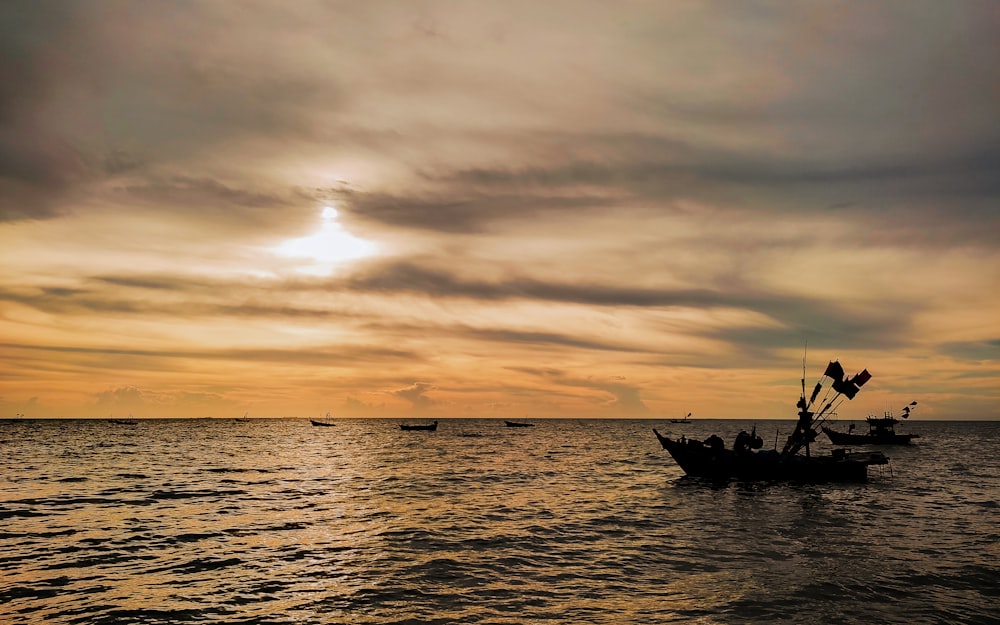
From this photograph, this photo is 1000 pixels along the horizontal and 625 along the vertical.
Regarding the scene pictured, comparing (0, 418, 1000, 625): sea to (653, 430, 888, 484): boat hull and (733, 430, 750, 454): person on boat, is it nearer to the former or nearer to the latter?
(653, 430, 888, 484): boat hull

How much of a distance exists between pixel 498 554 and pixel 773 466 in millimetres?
26981

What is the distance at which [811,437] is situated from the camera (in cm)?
4325

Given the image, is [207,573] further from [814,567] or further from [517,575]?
[814,567]

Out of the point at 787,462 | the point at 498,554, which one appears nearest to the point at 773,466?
the point at 787,462

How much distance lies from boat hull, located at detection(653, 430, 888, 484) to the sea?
36.3 inches

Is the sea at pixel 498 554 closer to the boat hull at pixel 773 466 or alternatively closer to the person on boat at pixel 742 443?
the boat hull at pixel 773 466

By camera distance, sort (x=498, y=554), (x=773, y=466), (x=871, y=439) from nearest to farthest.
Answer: (x=498, y=554) → (x=773, y=466) → (x=871, y=439)

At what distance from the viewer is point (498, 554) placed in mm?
21609

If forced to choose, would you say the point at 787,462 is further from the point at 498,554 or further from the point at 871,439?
the point at 871,439

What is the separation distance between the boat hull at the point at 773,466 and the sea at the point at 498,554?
922 mm

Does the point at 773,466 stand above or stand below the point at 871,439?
above

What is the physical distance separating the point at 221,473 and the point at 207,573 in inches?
1538

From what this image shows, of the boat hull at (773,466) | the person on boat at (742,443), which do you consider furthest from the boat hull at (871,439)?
the person on boat at (742,443)

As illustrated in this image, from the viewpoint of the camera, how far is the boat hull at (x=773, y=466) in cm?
4153
